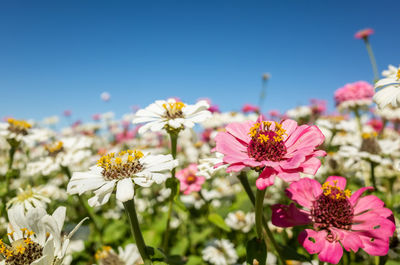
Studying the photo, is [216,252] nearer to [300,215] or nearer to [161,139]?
[300,215]

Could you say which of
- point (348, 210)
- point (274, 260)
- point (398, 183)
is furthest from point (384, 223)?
point (398, 183)

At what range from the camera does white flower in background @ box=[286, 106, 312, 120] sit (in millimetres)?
5930

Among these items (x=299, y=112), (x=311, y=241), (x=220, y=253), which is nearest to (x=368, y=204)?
(x=311, y=241)

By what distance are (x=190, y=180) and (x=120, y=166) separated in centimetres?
130

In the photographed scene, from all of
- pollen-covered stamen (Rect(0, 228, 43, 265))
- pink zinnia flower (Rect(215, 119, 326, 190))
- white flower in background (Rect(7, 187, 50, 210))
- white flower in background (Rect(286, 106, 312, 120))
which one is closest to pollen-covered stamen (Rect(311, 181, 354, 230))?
pink zinnia flower (Rect(215, 119, 326, 190))

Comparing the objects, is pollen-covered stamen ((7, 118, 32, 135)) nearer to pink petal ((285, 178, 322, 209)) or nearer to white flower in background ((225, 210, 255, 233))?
white flower in background ((225, 210, 255, 233))

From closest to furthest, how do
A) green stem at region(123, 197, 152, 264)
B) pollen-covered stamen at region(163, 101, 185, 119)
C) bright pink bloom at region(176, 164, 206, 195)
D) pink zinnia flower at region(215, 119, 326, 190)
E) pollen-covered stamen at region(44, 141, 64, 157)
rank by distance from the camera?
pink zinnia flower at region(215, 119, 326, 190)
green stem at region(123, 197, 152, 264)
pollen-covered stamen at region(163, 101, 185, 119)
bright pink bloom at region(176, 164, 206, 195)
pollen-covered stamen at region(44, 141, 64, 157)

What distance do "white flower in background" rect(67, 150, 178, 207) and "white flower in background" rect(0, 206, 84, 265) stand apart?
0.16m

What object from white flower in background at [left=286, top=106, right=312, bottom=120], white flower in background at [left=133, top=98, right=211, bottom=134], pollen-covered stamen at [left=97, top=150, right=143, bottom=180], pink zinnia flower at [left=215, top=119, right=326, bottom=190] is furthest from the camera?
white flower in background at [left=286, top=106, right=312, bottom=120]

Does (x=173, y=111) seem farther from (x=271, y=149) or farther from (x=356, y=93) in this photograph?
(x=356, y=93)

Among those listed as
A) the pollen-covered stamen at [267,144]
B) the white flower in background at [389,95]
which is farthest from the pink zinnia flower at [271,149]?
the white flower in background at [389,95]

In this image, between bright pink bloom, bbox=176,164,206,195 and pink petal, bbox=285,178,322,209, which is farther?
bright pink bloom, bbox=176,164,206,195

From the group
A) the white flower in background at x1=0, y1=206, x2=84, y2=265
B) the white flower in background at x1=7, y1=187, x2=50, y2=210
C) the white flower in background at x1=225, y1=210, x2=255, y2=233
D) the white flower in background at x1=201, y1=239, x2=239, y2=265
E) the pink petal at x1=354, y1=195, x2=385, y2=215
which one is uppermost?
the white flower in background at x1=7, y1=187, x2=50, y2=210

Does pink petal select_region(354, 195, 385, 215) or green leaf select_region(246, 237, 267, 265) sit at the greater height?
pink petal select_region(354, 195, 385, 215)
